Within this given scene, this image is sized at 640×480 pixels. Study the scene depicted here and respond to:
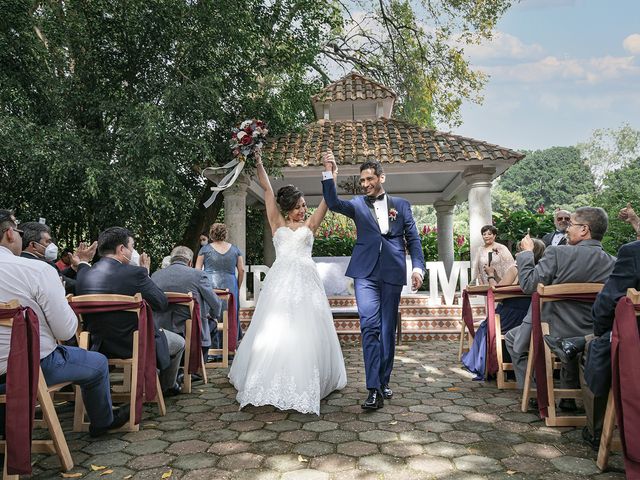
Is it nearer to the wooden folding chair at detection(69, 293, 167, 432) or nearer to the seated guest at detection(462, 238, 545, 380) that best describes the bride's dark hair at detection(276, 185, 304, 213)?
the wooden folding chair at detection(69, 293, 167, 432)

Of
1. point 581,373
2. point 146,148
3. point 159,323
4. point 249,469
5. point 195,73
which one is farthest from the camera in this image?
point 195,73

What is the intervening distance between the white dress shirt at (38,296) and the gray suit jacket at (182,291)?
83.9 inches

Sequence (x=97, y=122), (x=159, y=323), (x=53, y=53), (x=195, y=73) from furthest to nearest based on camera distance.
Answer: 1. (x=97, y=122)
2. (x=195, y=73)
3. (x=53, y=53)
4. (x=159, y=323)

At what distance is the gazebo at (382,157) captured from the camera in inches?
408

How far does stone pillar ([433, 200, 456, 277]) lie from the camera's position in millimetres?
14234

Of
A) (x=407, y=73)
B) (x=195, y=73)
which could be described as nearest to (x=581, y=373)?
(x=195, y=73)

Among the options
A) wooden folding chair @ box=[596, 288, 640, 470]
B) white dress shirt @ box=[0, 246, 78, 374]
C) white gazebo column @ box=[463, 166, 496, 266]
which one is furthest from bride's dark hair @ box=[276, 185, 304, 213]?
white gazebo column @ box=[463, 166, 496, 266]

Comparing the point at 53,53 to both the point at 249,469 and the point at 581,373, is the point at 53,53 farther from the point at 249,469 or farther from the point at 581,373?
the point at 581,373

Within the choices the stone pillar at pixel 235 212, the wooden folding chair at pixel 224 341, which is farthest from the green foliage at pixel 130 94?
the wooden folding chair at pixel 224 341

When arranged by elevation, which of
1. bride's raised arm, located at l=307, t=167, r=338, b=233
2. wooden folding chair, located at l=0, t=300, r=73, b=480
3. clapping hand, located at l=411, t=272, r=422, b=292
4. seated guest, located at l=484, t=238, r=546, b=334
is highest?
bride's raised arm, located at l=307, t=167, r=338, b=233

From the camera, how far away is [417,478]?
9.49 ft

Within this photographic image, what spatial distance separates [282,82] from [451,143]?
13.0ft

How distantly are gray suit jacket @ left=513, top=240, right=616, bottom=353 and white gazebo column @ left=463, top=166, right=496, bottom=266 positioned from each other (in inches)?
245

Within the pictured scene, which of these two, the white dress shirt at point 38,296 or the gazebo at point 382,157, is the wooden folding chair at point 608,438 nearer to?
the white dress shirt at point 38,296
